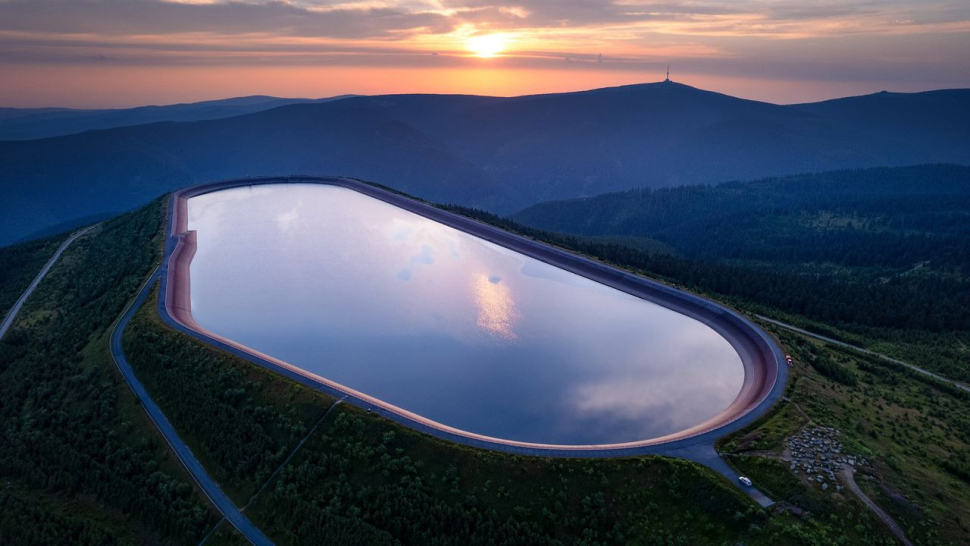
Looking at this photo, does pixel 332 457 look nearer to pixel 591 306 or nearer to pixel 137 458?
pixel 137 458

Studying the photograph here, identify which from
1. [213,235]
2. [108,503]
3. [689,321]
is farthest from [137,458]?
[213,235]

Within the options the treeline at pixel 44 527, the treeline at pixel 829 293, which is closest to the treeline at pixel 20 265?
the treeline at pixel 44 527

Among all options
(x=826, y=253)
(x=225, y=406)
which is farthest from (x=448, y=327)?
(x=826, y=253)

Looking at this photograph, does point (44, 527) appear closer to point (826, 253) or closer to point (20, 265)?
point (20, 265)

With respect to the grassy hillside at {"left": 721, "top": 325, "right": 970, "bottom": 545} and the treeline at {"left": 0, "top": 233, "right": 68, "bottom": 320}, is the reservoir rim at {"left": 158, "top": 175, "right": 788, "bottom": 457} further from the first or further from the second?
the treeline at {"left": 0, "top": 233, "right": 68, "bottom": 320}

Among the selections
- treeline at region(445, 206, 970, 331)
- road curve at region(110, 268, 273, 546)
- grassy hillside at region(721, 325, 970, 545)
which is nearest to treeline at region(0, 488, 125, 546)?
road curve at region(110, 268, 273, 546)

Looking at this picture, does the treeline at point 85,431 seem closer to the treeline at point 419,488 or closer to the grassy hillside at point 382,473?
the grassy hillside at point 382,473
